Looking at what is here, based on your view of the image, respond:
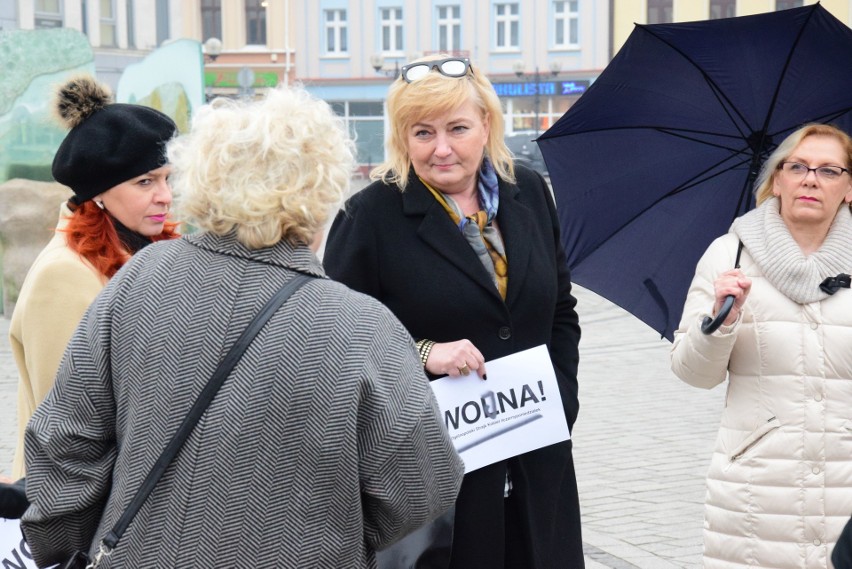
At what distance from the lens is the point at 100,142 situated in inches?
126

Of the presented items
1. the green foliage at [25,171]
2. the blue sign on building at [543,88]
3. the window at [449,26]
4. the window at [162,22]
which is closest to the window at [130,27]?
the window at [162,22]

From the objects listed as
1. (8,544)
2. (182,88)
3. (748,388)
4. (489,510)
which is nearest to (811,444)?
(748,388)

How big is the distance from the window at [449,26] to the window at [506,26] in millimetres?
1664

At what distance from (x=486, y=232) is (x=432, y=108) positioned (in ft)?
1.22

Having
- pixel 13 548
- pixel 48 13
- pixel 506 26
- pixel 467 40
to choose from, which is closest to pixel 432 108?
pixel 13 548

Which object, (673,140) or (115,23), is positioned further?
Result: (115,23)

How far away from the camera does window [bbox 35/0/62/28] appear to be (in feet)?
76.1

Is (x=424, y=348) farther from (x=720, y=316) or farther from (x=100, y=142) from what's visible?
(x=100, y=142)

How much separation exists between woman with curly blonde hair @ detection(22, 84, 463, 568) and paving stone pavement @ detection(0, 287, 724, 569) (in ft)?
10.8

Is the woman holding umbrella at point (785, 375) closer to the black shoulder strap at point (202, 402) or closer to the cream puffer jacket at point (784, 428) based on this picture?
the cream puffer jacket at point (784, 428)

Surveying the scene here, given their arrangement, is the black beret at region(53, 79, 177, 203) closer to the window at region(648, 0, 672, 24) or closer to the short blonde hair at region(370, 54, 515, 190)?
the short blonde hair at region(370, 54, 515, 190)

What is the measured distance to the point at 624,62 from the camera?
3973 mm

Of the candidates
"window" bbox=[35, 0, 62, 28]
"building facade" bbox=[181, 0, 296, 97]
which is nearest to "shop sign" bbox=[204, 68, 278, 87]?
"building facade" bbox=[181, 0, 296, 97]

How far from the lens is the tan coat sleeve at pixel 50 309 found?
2.98 m
